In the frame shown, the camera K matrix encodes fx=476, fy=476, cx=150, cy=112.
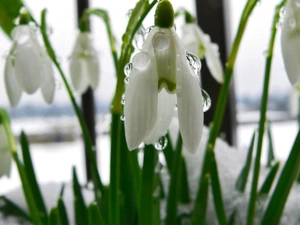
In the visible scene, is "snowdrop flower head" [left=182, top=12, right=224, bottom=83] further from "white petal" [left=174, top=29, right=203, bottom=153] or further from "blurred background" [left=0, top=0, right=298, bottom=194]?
"blurred background" [left=0, top=0, right=298, bottom=194]

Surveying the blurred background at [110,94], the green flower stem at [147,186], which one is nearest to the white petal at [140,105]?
the green flower stem at [147,186]

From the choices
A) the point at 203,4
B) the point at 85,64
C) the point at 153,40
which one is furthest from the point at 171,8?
the point at 203,4

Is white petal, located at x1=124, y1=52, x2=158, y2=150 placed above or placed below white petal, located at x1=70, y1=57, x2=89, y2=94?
above

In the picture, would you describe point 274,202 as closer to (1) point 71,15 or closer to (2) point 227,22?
(2) point 227,22

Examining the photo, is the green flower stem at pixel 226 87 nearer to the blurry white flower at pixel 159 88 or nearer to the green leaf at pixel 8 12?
the blurry white flower at pixel 159 88

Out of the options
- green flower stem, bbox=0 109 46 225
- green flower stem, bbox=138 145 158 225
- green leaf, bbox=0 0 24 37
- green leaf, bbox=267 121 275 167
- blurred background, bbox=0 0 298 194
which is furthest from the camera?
blurred background, bbox=0 0 298 194

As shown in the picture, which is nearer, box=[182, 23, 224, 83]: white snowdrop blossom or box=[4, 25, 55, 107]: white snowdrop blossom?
box=[4, 25, 55, 107]: white snowdrop blossom

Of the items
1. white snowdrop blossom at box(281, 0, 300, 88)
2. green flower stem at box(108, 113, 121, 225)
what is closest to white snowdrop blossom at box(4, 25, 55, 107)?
green flower stem at box(108, 113, 121, 225)
